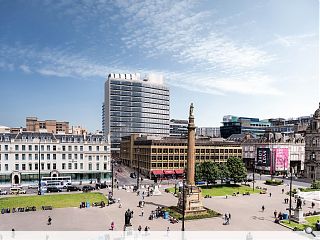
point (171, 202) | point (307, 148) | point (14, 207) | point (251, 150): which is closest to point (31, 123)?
point (14, 207)

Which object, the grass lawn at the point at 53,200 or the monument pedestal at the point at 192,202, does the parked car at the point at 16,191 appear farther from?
the monument pedestal at the point at 192,202

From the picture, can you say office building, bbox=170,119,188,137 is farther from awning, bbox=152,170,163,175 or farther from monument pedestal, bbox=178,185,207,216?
monument pedestal, bbox=178,185,207,216

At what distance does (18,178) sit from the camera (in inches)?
2687

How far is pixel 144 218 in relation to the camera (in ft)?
138

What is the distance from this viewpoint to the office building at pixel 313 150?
8550cm

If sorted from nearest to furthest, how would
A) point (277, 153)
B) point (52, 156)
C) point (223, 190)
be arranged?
1. point (223, 190)
2. point (52, 156)
3. point (277, 153)

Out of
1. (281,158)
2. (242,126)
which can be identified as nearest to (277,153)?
(281,158)

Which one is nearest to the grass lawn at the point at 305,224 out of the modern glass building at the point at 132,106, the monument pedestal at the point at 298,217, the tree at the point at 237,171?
the monument pedestal at the point at 298,217

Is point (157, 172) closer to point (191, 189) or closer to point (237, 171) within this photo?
point (237, 171)

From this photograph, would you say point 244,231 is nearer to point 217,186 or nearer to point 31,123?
point 217,186

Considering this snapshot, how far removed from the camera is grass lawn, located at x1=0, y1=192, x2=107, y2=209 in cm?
4938

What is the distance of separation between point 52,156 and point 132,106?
2848 inches

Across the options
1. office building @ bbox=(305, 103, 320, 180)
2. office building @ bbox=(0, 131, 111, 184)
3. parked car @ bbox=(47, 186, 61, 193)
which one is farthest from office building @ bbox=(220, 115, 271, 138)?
parked car @ bbox=(47, 186, 61, 193)

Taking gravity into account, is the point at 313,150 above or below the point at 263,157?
above
